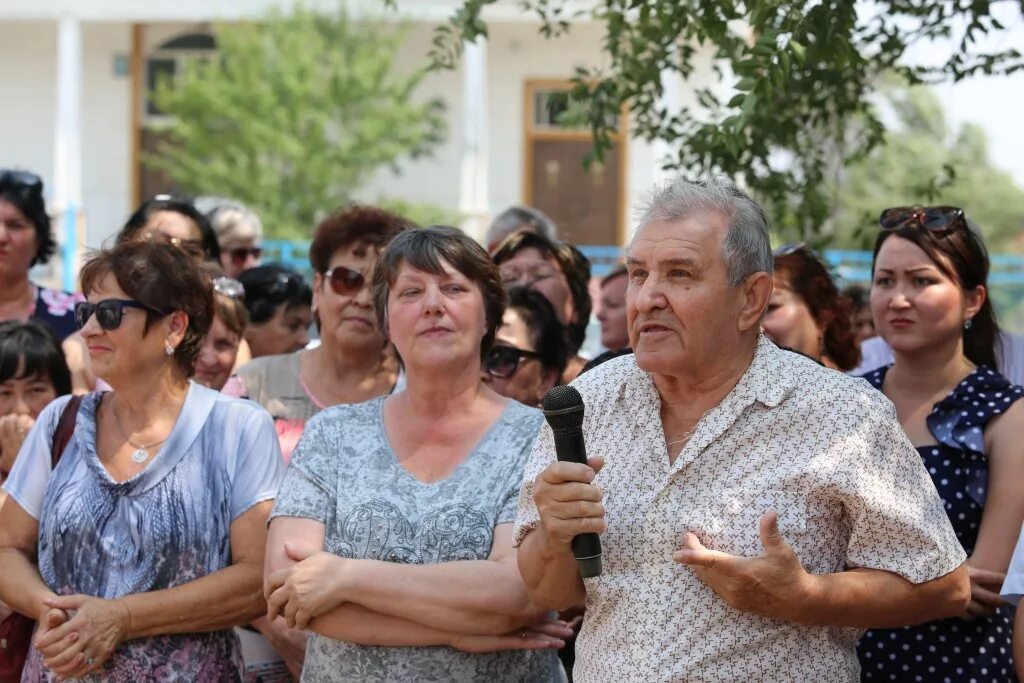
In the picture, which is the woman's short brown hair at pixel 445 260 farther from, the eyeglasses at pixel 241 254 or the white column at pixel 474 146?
the white column at pixel 474 146

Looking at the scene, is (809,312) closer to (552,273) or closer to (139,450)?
(552,273)

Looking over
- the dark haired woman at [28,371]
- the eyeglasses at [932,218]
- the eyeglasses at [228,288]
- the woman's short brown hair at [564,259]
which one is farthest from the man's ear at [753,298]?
the eyeglasses at [228,288]

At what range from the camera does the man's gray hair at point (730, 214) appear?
10.7ft

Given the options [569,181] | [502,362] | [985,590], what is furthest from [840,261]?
[985,590]

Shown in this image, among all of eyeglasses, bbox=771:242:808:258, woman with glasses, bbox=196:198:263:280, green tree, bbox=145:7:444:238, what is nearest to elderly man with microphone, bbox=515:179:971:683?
eyeglasses, bbox=771:242:808:258

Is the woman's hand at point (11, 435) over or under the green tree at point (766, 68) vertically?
under

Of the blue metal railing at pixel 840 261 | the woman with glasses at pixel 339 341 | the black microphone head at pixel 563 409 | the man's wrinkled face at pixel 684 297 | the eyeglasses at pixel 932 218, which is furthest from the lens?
the blue metal railing at pixel 840 261

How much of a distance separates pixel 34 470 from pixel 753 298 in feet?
7.42

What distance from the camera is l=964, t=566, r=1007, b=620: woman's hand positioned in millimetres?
3754

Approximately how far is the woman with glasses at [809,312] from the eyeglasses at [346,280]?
1.54m

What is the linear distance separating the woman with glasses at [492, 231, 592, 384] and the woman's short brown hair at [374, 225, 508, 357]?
159 cm

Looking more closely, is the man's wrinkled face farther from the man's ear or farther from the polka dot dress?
the polka dot dress

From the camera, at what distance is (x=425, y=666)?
373 centimetres

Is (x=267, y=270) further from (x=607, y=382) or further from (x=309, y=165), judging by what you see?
(x=309, y=165)
